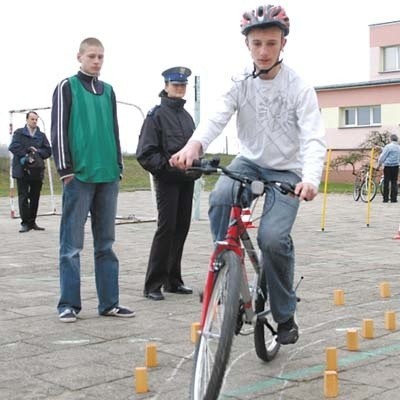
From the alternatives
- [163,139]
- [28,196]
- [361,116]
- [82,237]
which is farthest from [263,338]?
[361,116]

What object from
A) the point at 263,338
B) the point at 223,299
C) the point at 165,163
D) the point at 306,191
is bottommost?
the point at 263,338

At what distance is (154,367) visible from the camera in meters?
5.05

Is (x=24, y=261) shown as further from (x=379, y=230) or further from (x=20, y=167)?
(x=379, y=230)

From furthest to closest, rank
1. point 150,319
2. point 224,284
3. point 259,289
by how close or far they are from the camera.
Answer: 1. point 150,319
2. point 259,289
3. point 224,284

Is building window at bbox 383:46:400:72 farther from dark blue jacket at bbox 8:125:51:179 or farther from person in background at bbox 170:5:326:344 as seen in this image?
person in background at bbox 170:5:326:344

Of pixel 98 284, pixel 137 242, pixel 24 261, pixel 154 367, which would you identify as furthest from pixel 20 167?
pixel 154 367

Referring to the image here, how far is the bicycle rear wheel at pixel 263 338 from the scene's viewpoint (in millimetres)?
5020

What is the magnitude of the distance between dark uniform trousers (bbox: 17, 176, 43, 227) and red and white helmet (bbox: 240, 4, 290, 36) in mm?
10623

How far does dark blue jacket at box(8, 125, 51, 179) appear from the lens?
14.6 metres

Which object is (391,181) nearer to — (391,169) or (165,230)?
(391,169)

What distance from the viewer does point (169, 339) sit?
5863 mm

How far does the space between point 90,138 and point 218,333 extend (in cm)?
297

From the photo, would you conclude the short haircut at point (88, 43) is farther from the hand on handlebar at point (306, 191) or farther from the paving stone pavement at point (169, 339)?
the hand on handlebar at point (306, 191)

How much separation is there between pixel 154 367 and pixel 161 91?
3.67 meters
